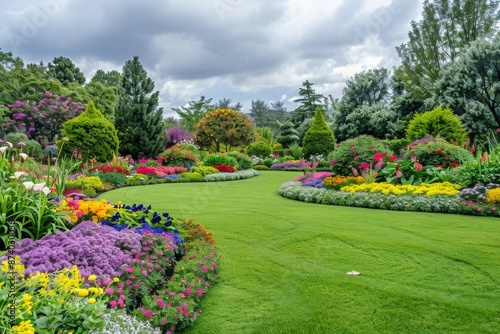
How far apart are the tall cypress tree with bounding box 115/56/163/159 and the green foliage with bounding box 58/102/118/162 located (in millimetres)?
2637

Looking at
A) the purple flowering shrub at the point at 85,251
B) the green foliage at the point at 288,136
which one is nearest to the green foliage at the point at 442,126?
the purple flowering shrub at the point at 85,251

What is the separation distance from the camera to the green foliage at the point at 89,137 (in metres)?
16.8

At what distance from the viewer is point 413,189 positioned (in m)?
8.95

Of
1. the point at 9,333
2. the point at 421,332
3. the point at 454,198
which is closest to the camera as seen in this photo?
the point at 9,333

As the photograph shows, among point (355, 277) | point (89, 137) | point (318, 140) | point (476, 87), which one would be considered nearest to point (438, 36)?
point (476, 87)

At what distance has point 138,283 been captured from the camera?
11.1ft

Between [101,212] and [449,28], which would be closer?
[101,212]

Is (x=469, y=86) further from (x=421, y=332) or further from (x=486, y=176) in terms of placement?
(x=421, y=332)

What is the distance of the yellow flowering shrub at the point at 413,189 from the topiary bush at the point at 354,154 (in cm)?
195

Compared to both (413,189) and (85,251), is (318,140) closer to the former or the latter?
(413,189)

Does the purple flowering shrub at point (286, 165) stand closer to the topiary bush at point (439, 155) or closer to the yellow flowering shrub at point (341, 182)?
the topiary bush at point (439, 155)

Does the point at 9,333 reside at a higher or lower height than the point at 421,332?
higher

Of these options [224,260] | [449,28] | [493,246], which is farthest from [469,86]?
[224,260]

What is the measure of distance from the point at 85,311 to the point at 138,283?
3.57 ft
